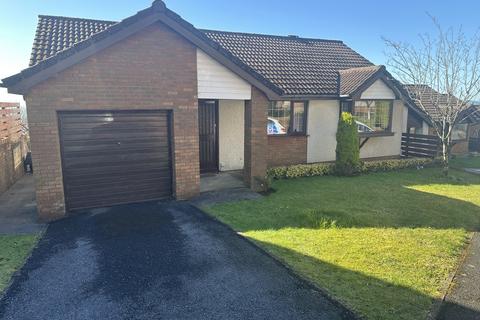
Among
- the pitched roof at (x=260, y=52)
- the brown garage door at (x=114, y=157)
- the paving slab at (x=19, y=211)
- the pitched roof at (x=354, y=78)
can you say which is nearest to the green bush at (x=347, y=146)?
the pitched roof at (x=354, y=78)

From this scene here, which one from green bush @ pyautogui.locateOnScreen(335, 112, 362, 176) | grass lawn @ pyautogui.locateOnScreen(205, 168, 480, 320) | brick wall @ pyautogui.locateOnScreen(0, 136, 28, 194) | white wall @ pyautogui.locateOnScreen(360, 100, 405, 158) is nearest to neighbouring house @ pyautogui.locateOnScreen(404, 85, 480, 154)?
white wall @ pyautogui.locateOnScreen(360, 100, 405, 158)

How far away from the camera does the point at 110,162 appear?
8.41 metres

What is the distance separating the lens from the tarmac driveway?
418cm

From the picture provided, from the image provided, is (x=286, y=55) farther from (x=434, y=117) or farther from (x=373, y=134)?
(x=434, y=117)

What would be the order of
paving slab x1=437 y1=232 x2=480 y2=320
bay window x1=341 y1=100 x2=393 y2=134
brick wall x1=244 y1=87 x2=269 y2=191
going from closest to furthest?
paving slab x1=437 y1=232 x2=480 y2=320, brick wall x1=244 y1=87 x2=269 y2=191, bay window x1=341 y1=100 x2=393 y2=134

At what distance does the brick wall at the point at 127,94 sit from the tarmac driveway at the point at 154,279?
1.63m

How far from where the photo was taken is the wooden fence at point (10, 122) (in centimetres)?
1093

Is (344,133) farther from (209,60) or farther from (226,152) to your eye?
(209,60)

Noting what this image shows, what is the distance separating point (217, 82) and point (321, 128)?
6.56m

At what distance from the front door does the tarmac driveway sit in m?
5.45

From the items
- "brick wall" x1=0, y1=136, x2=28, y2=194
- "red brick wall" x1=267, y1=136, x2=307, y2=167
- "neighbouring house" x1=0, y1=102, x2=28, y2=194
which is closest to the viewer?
"brick wall" x1=0, y1=136, x2=28, y2=194

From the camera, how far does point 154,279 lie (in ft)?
16.2

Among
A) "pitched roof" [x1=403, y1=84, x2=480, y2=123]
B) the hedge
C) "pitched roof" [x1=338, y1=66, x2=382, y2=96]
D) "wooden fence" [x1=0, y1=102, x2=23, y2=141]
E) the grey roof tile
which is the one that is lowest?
the hedge

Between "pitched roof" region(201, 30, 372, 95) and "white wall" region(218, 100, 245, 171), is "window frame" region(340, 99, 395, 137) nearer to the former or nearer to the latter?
"pitched roof" region(201, 30, 372, 95)
